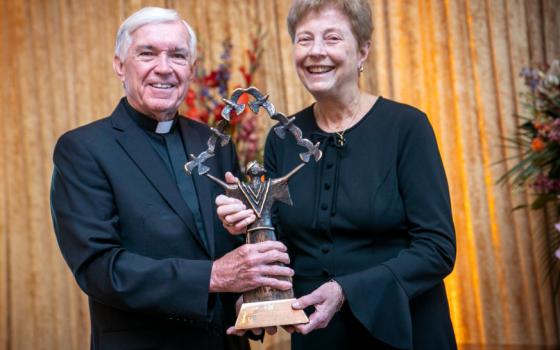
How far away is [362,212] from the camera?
2.36m

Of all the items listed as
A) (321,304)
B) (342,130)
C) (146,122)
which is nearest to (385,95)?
(342,130)

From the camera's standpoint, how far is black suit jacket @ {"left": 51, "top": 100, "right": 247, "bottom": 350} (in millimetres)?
2227

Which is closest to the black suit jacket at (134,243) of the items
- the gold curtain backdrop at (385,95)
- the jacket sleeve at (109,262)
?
the jacket sleeve at (109,262)

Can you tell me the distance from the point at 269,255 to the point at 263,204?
0.17 metres

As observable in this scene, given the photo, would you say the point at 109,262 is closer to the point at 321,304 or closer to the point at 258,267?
the point at 258,267

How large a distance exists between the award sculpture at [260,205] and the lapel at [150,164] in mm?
247

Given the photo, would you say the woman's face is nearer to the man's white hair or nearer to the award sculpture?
the award sculpture

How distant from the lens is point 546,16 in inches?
186

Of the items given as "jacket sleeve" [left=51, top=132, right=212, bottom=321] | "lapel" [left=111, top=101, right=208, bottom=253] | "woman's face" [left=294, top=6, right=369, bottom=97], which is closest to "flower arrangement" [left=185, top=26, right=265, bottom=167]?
"lapel" [left=111, top=101, right=208, bottom=253]

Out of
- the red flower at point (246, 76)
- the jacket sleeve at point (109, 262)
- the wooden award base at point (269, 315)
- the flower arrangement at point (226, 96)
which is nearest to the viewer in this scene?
the wooden award base at point (269, 315)

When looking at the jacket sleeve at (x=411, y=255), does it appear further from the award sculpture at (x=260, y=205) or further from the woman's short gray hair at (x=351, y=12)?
the woman's short gray hair at (x=351, y=12)

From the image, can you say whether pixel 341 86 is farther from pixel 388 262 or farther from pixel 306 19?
pixel 388 262

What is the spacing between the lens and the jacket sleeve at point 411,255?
7.33 ft

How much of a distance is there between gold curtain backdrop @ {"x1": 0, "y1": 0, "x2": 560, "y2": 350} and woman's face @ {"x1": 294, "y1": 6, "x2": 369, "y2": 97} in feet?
8.33
